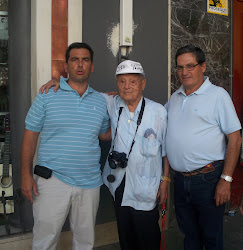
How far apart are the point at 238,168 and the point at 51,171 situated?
3342 mm

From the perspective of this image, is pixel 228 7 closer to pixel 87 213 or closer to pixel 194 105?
pixel 194 105

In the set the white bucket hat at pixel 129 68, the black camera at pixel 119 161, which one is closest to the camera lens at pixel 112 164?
the black camera at pixel 119 161

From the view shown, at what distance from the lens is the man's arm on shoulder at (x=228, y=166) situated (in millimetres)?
2812

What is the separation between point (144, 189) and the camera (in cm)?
288

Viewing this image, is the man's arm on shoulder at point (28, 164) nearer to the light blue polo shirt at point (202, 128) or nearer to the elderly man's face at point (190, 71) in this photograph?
the light blue polo shirt at point (202, 128)

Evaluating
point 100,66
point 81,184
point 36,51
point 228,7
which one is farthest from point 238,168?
point 36,51

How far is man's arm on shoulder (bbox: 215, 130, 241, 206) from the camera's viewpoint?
111 inches

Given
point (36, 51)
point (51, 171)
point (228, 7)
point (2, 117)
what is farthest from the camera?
point (228, 7)

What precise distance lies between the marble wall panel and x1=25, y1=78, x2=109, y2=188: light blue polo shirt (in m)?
1.86

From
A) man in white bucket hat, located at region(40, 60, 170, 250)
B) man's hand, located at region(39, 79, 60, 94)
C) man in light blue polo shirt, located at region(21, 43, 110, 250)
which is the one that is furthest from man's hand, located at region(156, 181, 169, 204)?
man's hand, located at region(39, 79, 60, 94)

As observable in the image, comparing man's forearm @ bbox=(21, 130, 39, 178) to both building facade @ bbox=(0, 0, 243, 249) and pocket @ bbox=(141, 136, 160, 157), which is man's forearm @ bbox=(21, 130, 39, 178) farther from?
pocket @ bbox=(141, 136, 160, 157)

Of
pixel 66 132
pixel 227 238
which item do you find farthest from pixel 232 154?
pixel 227 238

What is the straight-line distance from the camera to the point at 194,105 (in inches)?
115

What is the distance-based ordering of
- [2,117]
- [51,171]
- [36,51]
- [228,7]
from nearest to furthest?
[51,171]
[36,51]
[2,117]
[228,7]
